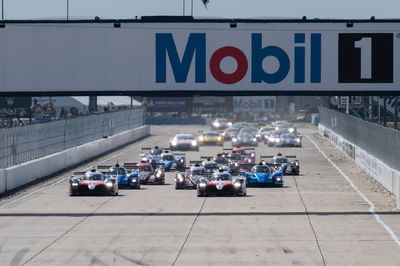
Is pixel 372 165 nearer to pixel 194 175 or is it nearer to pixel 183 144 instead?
pixel 194 175

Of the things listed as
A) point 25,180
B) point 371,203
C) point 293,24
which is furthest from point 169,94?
point 25,180

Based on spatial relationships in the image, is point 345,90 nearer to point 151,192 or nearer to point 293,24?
point 293,24

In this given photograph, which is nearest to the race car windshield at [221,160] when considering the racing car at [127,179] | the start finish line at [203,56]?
the racing car at [127,179]

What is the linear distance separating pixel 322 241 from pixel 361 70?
8093 millimetres

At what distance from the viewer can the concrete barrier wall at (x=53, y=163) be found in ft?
143

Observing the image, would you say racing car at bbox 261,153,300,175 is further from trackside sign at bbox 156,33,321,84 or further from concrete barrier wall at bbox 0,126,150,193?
trackside sign at bbox 156,33,321,84

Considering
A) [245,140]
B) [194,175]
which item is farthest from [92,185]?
[245,140]

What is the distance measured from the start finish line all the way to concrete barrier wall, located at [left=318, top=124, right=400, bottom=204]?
6.32 meters

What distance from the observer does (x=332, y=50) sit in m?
32.8

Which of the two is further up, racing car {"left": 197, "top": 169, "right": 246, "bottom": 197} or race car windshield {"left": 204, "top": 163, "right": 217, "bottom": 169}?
race car windshield {"left": 204, "top": 163, "right": 217, "bottom": 169}

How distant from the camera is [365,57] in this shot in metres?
32.4

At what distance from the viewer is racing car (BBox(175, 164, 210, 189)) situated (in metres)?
43.5

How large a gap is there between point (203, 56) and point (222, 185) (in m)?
8.75

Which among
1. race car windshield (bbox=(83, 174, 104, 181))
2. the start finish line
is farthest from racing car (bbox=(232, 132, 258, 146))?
the start finish line
